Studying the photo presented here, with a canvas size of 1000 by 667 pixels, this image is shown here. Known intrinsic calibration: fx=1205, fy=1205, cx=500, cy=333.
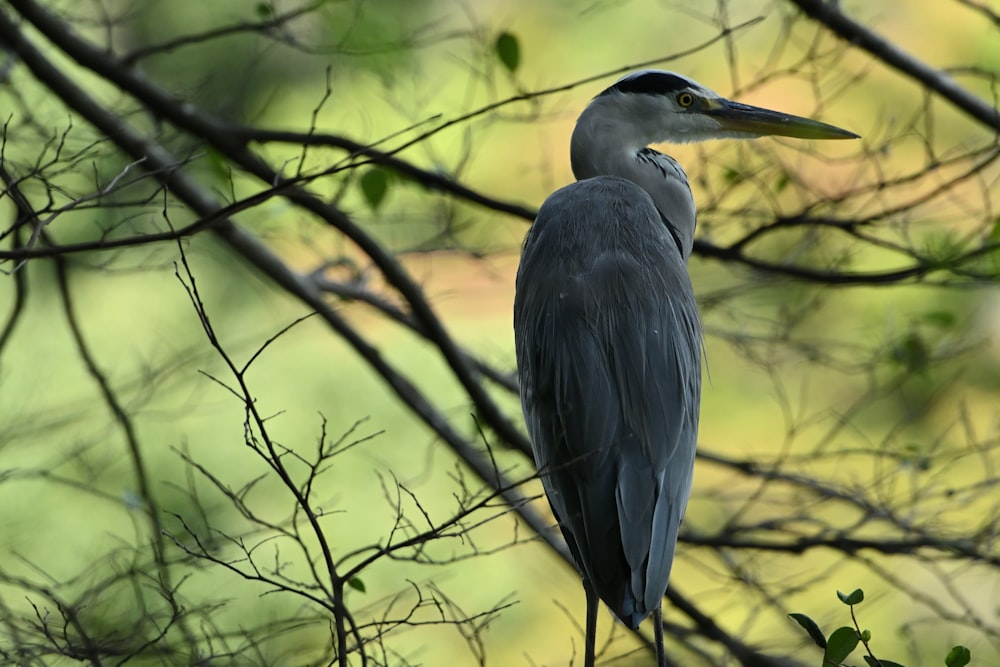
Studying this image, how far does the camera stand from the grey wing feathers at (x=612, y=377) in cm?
157

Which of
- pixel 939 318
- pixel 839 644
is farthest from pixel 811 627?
pixel 939 318

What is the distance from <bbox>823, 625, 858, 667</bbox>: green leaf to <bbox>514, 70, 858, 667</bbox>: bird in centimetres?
23

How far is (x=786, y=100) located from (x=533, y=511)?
4027 millimetres

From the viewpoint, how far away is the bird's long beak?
219 centimetres

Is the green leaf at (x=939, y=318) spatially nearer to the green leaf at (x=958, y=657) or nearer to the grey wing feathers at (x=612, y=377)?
the grey wing feathers at (x=612, y=377)

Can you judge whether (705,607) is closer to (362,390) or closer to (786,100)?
(362,390)

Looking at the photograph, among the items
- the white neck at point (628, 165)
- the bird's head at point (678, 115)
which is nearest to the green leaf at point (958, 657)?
the white neck at point (628, 165)

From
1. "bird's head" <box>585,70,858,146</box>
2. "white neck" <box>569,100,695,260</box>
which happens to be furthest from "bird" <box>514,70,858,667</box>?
"bird's head" <box>585,70,858,146</box>

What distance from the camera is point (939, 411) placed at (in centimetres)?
617

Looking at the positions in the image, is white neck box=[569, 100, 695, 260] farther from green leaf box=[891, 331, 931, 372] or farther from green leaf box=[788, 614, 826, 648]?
green leaf box=[788, 614, 826, 648]

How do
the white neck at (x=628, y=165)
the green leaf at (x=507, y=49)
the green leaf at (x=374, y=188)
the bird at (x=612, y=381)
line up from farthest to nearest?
the green leaf at (x=374, y=188) < the green leaf at (x=507, y=49) < the white neck at (x=628, y=165) < the bird at (x=612, y=381)

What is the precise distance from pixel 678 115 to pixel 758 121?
0.49ft

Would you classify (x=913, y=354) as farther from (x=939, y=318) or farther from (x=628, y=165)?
(x=628, y=165)

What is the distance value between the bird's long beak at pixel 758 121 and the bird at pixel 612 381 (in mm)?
337
